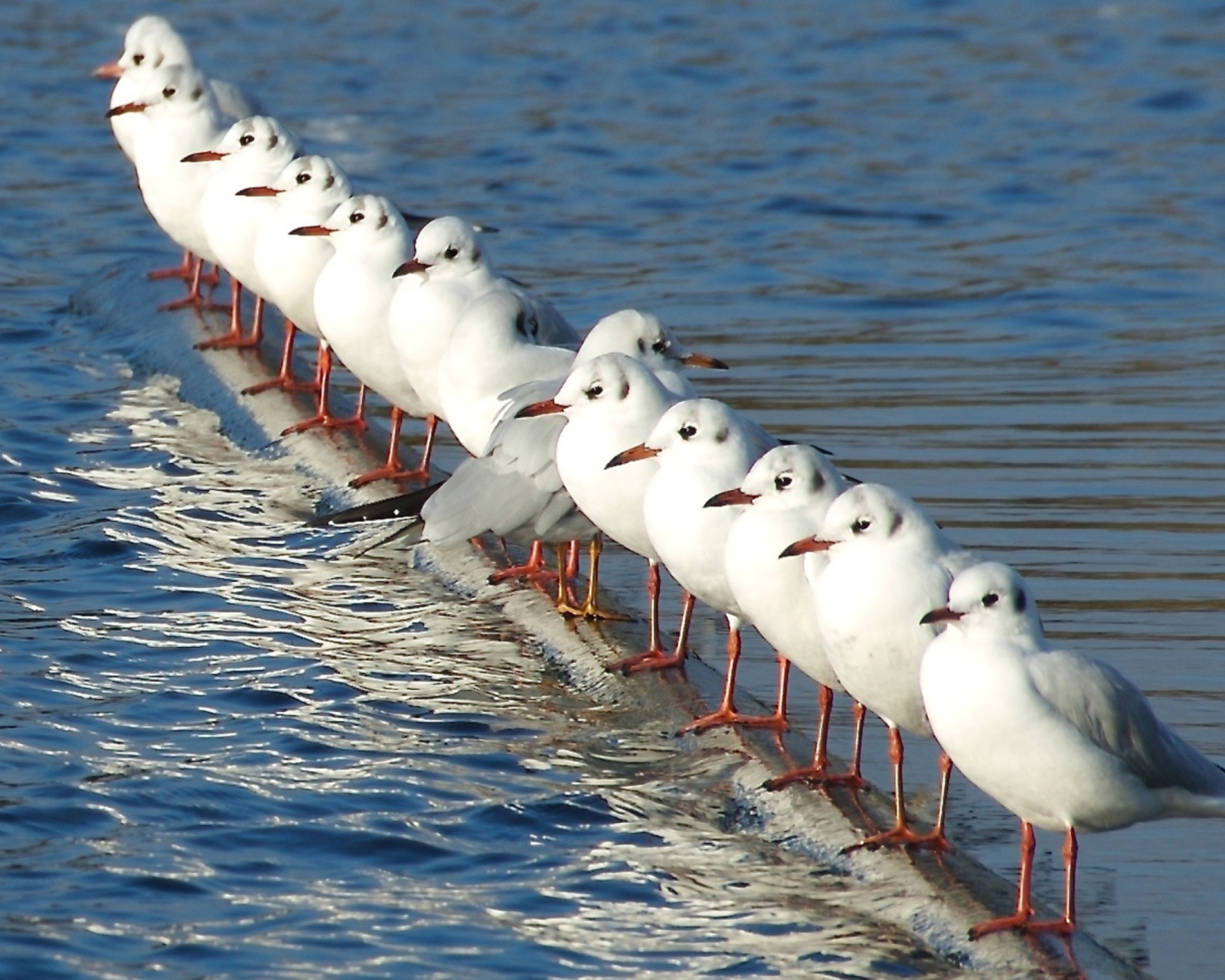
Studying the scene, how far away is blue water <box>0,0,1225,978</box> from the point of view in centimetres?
540

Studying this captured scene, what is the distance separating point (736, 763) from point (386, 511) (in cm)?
218

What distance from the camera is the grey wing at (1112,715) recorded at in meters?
5.09

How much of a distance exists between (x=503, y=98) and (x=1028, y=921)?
54.0 ft

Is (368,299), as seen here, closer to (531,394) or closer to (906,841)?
(531,394)

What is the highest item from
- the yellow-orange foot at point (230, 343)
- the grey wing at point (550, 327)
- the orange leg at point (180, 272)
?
the orange leg at point (180, 272)

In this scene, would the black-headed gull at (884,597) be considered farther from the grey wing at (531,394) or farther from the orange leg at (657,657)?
the grey wing at (531,394)

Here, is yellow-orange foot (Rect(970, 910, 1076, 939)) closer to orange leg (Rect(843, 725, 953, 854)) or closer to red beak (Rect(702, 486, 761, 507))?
orange leg (Rect(843, 725, 953, 854))

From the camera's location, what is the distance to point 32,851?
5680 mm

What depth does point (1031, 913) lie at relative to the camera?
16.8ft

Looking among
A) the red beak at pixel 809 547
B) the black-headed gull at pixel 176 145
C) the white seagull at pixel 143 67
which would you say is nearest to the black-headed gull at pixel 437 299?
the black-headed gull at pixel 176 145

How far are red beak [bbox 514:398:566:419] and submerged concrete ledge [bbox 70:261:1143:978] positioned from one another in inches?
26.5

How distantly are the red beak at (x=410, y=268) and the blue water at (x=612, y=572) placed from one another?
3.14 feet

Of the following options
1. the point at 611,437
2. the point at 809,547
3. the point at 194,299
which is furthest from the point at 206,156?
the point at 809,547

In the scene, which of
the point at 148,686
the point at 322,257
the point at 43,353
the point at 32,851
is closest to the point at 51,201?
the point at 43,353
